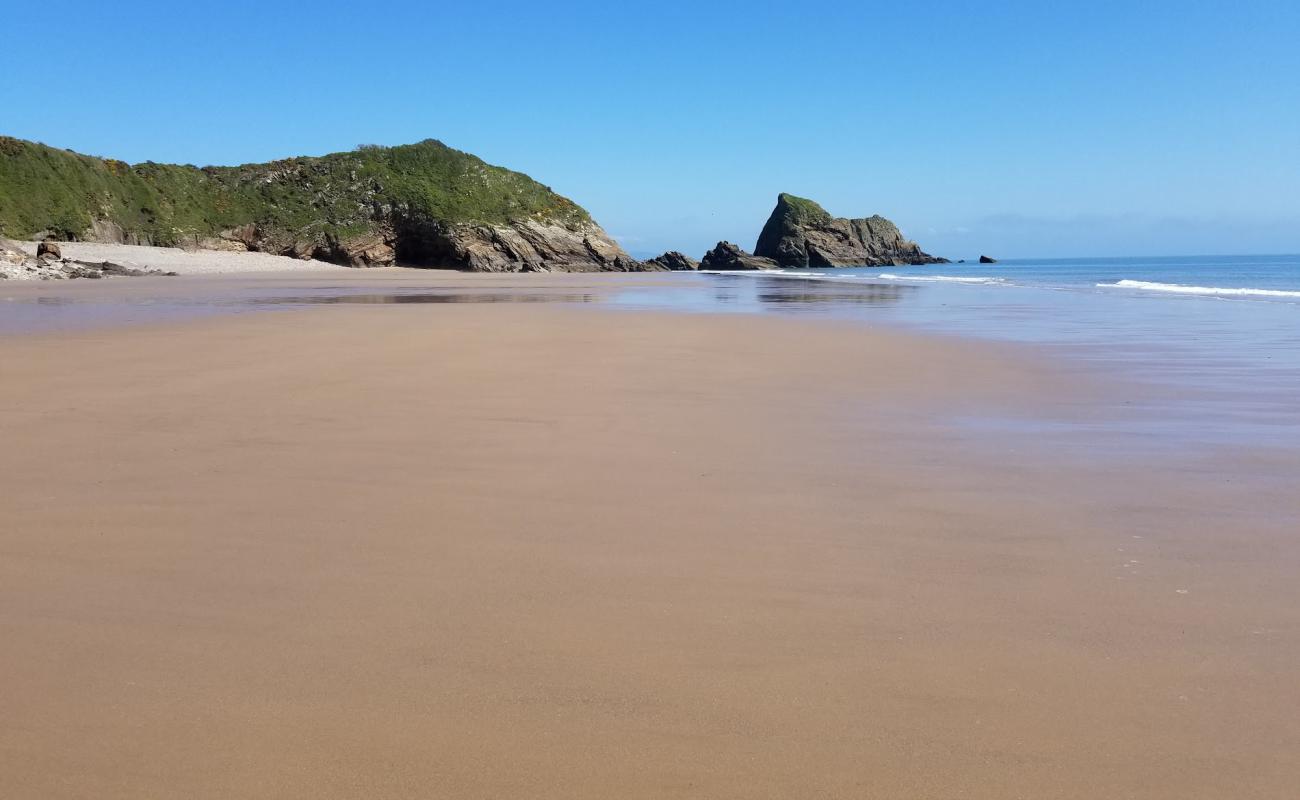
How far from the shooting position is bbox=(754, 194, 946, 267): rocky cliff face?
104m

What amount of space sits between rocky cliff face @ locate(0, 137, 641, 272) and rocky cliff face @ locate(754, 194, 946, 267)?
36052 millimetres

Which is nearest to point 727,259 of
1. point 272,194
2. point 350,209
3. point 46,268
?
point 350,209

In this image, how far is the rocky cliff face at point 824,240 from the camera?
103875 mm

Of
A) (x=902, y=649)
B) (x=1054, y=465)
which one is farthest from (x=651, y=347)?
(x=902, y=649)

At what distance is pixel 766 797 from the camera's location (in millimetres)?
1817

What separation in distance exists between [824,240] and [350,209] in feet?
190

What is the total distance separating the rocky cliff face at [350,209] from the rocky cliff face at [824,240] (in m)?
36.1

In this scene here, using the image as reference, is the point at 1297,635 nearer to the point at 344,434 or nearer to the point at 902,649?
the point at 902,649

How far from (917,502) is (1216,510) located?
1.18 meters

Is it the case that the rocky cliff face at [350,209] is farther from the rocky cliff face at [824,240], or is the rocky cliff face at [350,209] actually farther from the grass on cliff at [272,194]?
the rocky cliff face at [824,240]

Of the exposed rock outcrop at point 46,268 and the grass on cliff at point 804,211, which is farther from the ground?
the grass on cliff at point 804,211

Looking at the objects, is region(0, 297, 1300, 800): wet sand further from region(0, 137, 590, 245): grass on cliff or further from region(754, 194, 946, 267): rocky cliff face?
region(754, 194, 946, 267): rocky cliff face

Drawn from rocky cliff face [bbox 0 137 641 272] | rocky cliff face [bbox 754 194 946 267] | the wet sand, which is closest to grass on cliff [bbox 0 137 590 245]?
rocky cliff face [bbox 0 137 641 272]

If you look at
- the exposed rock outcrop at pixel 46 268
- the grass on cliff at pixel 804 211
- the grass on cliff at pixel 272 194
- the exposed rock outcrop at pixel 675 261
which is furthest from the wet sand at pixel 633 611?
the grass on cliff at pixel 804 211
